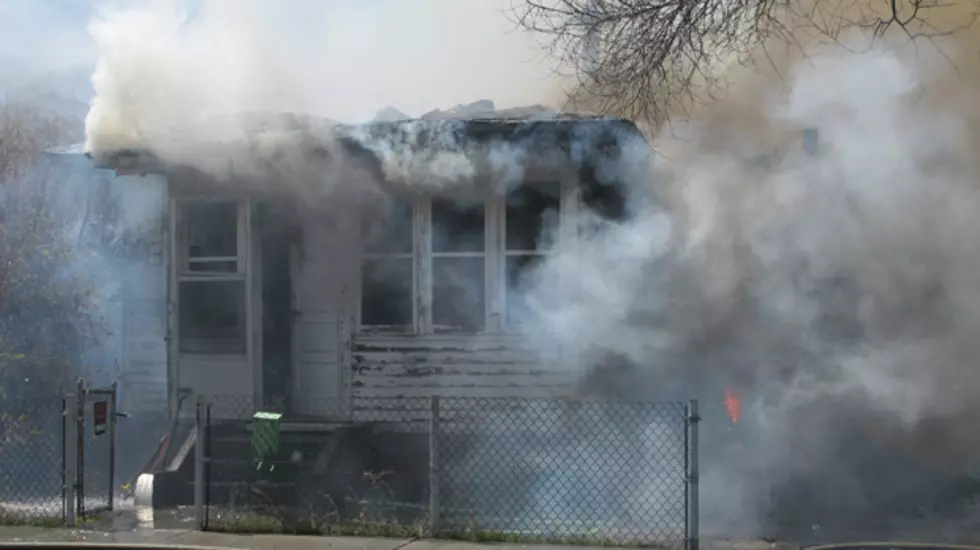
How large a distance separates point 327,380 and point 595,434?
2938 mm

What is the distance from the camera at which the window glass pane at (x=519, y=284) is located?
29.2 ft

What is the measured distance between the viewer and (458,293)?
9.10 meters

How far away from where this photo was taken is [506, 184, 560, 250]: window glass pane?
29.3 feet

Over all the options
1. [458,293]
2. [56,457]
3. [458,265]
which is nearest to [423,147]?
[458,265]

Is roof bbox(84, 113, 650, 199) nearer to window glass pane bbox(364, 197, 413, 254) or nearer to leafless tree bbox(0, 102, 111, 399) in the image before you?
window glass pane bbox(364, 197, 413, 254)

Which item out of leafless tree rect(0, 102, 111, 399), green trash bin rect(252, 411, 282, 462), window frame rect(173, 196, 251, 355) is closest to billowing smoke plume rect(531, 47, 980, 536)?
green trash bin rect(252, 411, 282, 462)

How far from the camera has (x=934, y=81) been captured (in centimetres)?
742

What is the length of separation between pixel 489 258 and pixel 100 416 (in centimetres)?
372

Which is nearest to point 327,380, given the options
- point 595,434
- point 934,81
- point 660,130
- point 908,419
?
point 595,434

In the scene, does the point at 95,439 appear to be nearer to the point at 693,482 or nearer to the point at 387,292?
the point at 387,292

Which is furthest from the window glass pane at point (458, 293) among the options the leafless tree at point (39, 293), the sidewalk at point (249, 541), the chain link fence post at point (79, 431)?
the leafless tree at point (39, 293)

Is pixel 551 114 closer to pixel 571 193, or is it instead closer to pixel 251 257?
pixel 571 193

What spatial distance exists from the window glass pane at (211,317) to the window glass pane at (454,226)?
82.1 inches

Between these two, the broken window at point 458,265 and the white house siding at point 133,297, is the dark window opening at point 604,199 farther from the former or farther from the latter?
the white house siding at point 133,297
